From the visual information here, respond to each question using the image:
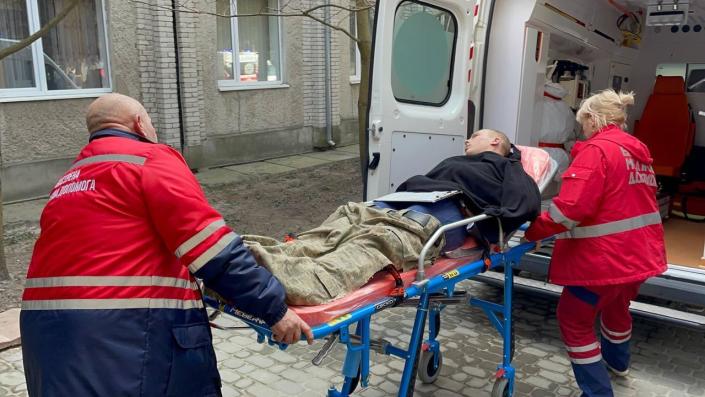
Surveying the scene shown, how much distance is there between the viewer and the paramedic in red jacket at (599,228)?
306cm

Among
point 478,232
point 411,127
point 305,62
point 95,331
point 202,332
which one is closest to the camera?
point 95,331

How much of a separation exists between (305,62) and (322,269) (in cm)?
907

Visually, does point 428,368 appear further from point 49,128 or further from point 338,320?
point 49,128

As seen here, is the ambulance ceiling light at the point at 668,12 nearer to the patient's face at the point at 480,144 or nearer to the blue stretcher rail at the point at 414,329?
the patient's face at the point at 480,144

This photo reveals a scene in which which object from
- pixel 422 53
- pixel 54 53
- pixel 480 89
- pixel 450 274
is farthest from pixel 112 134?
pixel 54 53

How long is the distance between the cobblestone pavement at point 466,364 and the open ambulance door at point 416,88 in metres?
1.12

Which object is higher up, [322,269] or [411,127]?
[411,127]

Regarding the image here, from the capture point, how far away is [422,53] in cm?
448

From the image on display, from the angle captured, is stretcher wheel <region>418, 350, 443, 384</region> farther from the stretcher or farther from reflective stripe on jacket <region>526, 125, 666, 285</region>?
reflective stripe on jacket <region>526, 125, 666, 285</region>

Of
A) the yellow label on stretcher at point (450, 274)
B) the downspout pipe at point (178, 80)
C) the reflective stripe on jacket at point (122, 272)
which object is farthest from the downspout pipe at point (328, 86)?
the reflective stripe on jacket at point (122, 272)

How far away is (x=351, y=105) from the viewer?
12.1 m

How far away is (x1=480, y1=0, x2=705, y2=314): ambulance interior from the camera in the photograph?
449 centimetres

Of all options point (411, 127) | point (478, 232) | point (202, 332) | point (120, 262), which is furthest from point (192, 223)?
point (411, 127)

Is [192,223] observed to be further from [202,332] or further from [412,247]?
[412,247]
